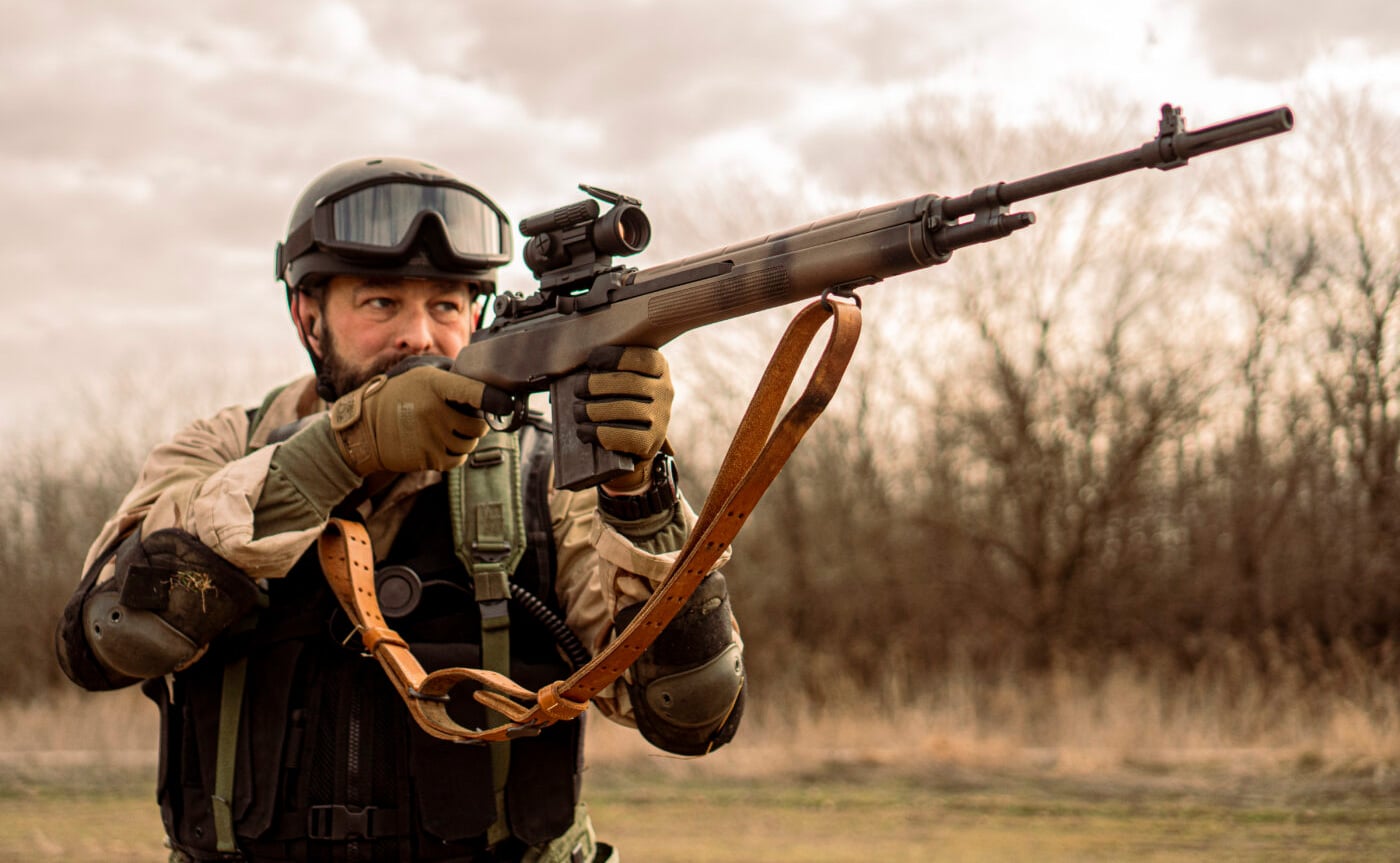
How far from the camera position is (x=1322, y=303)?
15.1 meters

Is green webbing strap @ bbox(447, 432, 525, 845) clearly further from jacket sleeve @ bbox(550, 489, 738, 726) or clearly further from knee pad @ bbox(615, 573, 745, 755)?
knee pad @ bbox(615, 573, 745, 755)

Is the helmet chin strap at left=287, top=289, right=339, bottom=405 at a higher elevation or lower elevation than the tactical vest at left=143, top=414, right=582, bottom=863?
higher

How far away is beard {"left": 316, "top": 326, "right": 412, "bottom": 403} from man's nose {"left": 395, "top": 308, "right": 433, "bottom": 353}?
0.03m

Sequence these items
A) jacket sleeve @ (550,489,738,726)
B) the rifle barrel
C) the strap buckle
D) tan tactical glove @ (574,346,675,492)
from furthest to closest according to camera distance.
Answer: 1. the strap buckle
2. jacket sleeve @ (550,489,738,726)
3. tan tactical glove @ (574,346,675,492)
4. the rifle barrel

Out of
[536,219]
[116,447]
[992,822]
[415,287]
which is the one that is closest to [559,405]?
[536,219]

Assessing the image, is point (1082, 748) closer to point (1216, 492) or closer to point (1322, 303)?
point (1216, 492)

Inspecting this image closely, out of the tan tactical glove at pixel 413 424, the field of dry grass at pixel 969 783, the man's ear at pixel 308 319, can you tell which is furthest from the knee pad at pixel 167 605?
the field of dry grass at pixel 969 783

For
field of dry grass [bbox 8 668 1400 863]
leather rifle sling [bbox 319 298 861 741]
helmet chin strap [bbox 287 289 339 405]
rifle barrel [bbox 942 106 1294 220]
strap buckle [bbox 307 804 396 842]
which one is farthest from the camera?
field of dry grass [bbox 8 668 1400 863]

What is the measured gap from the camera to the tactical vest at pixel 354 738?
3.05 meters

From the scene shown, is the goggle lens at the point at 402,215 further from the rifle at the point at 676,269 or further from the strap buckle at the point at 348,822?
the strap buckle at the point at 348,822

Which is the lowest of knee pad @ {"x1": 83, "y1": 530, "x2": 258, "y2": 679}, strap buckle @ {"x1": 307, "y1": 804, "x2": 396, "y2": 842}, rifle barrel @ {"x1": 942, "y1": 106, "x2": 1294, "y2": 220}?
strap buckle @ {"x1": 307, "y1": 804, "x2": 396, "y2": 842}

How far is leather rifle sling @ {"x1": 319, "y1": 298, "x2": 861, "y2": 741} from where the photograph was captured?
2586mm

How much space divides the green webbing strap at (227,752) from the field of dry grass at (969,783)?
447cm

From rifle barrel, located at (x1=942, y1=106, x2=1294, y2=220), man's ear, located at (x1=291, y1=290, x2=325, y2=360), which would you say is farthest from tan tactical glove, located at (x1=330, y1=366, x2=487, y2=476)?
rifle barrel, located at (x1=942, y1=106, x2=1294, y2=220)
